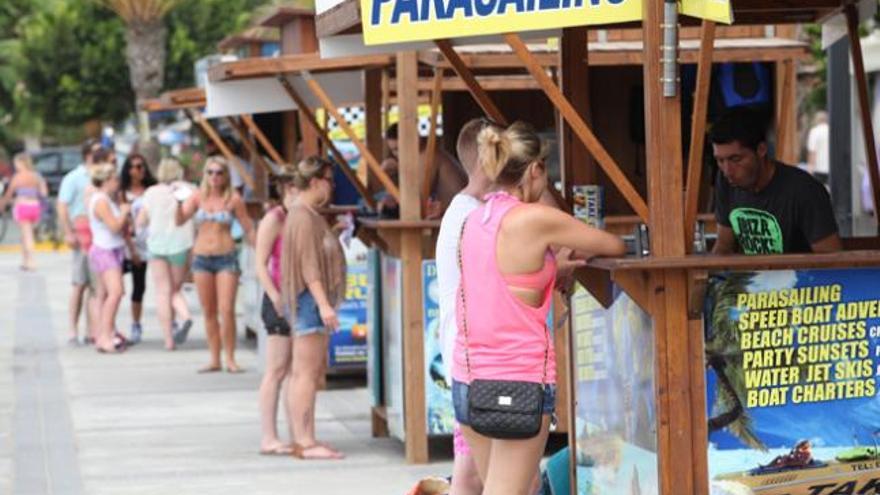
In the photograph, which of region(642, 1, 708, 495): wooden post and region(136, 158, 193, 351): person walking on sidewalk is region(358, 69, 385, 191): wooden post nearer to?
region(136, 158, 193, 351): person walking on sidewalk

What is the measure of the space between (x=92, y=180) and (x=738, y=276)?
11036 mm

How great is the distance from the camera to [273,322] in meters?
10.5

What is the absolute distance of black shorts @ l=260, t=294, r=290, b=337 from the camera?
10.5 m

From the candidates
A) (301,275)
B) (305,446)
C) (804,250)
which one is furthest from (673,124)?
(305,446)

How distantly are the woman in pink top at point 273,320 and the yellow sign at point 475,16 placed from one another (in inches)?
150

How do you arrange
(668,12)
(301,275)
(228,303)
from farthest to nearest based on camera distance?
(228,303) < (301,275) < (668,12)

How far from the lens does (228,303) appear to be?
14695mm

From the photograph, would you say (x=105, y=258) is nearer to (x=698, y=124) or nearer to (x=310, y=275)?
(x=310, y=275)

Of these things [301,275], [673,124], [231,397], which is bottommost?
[231,397]

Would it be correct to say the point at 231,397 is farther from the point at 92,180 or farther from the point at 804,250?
the point at 804,250

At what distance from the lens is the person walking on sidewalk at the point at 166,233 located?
15.9 m

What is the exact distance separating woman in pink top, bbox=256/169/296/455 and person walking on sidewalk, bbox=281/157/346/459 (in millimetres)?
168

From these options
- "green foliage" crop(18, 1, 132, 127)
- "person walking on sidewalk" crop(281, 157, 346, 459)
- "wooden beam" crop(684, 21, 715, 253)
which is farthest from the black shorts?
"green foliage" crop(18, 1, 132, 127)

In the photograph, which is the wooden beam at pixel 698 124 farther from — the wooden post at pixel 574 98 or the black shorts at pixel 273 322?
the black shorts at pixel 273 322
